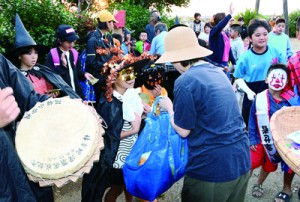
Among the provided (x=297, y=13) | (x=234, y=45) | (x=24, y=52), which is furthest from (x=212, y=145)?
(x=297, y=13)

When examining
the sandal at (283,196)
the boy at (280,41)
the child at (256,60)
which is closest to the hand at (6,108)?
the child at (256,60)

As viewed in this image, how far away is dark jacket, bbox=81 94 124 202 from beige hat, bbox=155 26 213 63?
0.83 m

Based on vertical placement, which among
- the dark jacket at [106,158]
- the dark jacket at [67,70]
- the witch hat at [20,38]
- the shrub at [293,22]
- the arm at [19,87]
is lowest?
the shrub at [293,22]

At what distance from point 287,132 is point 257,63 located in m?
1.51

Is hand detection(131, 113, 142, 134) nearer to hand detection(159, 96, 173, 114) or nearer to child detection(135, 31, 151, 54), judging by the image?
hand detection(159, 96, 173, 114)

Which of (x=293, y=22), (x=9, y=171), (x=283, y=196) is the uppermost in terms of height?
(x=9, y=171)

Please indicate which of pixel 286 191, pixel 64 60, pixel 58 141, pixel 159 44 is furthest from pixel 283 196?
pixel 159 44

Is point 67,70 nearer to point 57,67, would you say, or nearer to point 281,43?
point 57,67

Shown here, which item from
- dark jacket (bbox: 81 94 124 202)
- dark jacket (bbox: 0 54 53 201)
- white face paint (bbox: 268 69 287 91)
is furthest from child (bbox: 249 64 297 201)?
dark jacket (bbox: 0 54 53 201)

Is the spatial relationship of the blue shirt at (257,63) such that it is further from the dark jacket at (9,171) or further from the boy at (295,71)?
the dark jacket at (9,171)

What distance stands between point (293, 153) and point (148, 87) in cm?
196

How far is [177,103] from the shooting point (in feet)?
6.95

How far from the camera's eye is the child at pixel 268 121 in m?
3.33

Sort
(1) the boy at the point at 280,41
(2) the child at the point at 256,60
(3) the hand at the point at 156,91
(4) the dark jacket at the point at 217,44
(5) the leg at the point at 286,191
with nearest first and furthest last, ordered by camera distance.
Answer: (5) the leg at the point at 286,191
(3) the hand at the point at 156,91
(2) the child at the point at 256,60
(1) the boy at the point at 280,41
(4) the dark jacket at the point at 217,44
